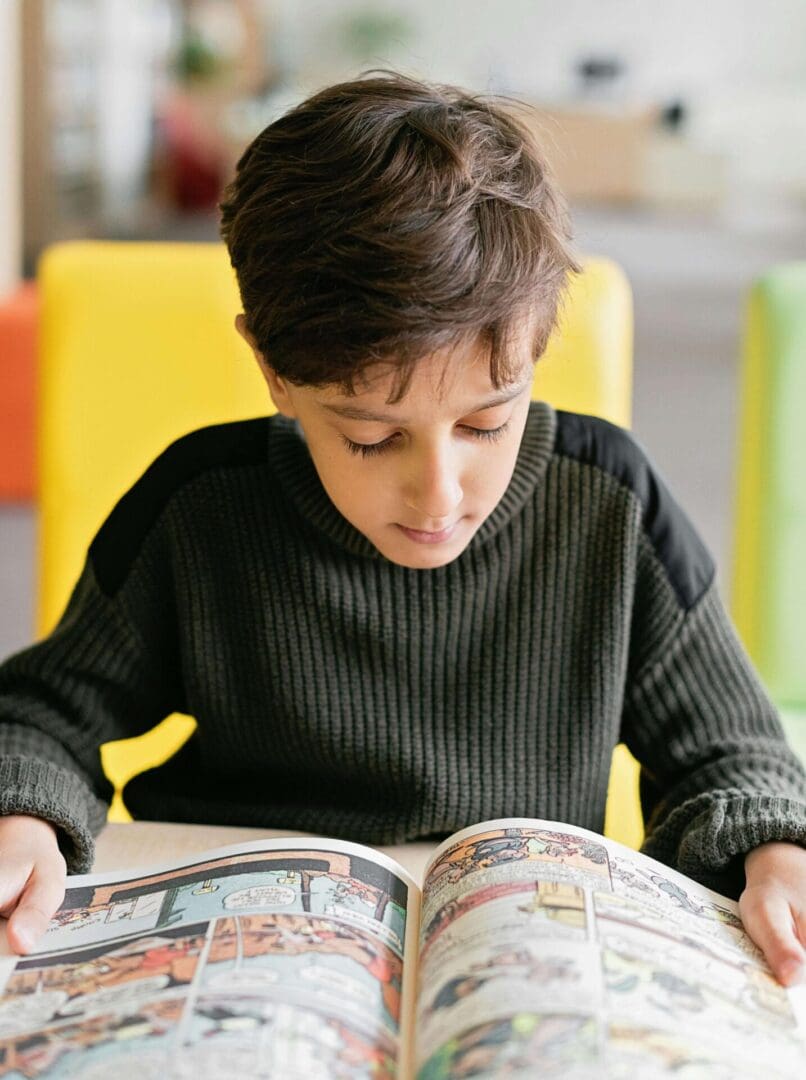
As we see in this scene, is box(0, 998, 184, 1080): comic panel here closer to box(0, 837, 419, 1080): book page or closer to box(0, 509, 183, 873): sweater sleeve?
box(0, 837, 419, 1080): book page

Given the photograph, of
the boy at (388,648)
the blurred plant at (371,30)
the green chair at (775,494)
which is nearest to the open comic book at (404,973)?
the boy at (388,648)

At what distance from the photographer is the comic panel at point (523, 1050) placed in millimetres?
538

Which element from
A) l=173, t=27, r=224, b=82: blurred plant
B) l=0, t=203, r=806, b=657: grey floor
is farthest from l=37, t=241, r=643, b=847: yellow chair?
l=173, t=27, r=224, b=82: blurred plant

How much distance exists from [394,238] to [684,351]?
4358 millimetres

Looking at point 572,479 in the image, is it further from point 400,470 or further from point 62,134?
point 62,134

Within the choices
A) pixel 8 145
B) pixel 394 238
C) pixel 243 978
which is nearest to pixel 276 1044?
pixel 243 978

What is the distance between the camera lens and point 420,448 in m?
0.75

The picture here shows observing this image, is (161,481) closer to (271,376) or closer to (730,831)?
(271,376)

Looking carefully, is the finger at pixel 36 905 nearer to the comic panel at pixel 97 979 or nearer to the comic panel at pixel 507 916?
the comic panel at pixel 97 979

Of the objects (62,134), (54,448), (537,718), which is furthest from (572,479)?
(62,134)

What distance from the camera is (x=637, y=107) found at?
8133mm

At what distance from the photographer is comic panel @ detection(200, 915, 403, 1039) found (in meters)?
0.60

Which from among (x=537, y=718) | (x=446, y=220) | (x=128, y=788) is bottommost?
(x=128, y=788)

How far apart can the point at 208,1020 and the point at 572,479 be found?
19.0 inches
